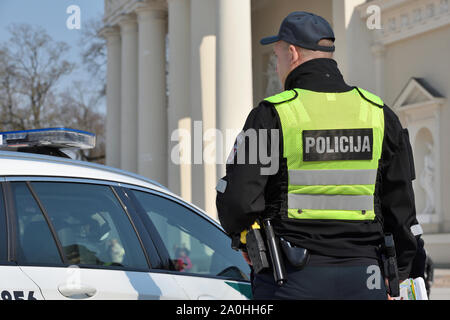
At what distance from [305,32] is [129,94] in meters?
27.3

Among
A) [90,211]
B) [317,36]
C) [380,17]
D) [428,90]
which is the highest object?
[380,17]

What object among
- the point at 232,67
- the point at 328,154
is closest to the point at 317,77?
the point at 328,154

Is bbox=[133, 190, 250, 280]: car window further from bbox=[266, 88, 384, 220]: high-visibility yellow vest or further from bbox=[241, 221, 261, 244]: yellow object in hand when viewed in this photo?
bbox=[266, 88, 384, 220]: high-visibility yellow vest

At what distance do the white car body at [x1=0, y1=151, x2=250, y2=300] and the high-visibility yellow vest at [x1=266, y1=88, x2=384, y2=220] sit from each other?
94cm

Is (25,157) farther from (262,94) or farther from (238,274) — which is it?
(262,94)

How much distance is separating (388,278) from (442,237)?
15.8 metres

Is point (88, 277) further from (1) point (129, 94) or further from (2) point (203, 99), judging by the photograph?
(1) point (129, 94)

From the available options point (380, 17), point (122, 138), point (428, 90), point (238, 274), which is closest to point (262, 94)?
point (122, 138)

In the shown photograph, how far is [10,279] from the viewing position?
8.80 feet

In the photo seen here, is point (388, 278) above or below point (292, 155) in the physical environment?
below

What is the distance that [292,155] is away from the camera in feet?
8.54

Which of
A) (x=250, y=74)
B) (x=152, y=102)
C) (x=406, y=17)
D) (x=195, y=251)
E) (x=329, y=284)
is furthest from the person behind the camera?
(x=152, y=102)

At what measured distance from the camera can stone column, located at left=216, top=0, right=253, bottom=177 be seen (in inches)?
730

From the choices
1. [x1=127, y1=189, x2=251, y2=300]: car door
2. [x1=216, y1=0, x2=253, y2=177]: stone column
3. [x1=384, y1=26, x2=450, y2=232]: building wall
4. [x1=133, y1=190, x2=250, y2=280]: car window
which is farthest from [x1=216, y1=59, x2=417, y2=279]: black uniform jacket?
[x1=384, y1=26, x2=450, y2=232]: building wall
